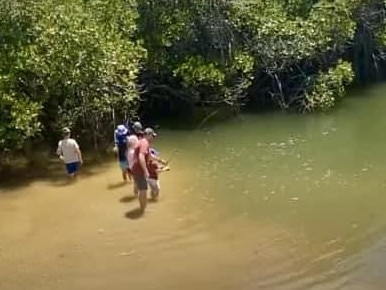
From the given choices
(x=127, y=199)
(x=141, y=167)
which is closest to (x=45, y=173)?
(x=127, y=199)

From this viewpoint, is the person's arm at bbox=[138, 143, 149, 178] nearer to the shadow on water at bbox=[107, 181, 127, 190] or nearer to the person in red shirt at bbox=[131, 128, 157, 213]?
the person in red shirt at bbox=[131, 128, 157, 213]

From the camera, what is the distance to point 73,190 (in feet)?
53.2

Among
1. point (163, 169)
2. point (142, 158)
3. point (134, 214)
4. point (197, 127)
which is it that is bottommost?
point (134, 214)

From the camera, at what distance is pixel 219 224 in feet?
45.3

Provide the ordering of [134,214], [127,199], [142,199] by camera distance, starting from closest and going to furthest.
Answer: [134,214], [142,199], [127,199]

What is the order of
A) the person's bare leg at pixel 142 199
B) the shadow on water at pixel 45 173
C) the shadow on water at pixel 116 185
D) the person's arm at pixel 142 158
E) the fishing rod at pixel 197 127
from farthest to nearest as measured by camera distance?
the fishing rod at pixel 197 127
the shadow on water at pixel 45 173
the shadow on water at pixel 116 185
the person's bare leg at pixel 142 199
the person's arm at pixel 142 158

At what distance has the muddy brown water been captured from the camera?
1166cm

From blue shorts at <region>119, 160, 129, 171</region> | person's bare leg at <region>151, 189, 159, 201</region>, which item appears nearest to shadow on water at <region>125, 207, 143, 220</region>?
person's bare leg at <region>151, 189, 159, 201</region>

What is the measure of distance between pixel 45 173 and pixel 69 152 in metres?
1.37

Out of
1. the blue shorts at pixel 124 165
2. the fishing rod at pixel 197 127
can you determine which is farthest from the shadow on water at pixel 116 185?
the fishing rod at pixel 197 127

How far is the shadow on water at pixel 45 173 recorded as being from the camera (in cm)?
1681

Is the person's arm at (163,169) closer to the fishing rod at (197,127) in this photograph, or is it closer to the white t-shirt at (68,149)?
the fishing rod at (197,127)

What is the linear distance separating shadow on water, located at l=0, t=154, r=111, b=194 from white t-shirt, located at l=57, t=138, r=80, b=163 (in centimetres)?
57

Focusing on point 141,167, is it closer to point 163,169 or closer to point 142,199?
point 142,199
